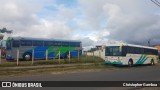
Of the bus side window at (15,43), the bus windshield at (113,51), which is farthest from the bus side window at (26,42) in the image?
the bus windshield at (113,51)

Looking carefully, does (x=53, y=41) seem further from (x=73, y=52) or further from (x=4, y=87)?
(x=4, y=87)

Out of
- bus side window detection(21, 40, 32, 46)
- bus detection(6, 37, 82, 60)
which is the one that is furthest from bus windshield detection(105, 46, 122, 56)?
bus side window detection(21, 40, 32, 46)

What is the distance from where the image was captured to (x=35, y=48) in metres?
39.0

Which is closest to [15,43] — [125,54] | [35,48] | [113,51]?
[35,48]

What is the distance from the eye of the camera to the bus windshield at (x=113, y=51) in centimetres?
3592

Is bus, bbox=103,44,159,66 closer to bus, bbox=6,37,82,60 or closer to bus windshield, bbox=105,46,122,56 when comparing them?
bus windshield, bbox=105,46,122,56

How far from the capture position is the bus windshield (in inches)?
1414

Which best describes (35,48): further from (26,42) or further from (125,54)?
(125,54)

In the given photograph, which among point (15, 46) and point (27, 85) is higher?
point (15, 46)

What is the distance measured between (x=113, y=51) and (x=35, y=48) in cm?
1012

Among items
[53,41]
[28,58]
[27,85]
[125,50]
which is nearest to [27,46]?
[28,58]

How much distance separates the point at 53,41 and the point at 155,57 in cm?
1580

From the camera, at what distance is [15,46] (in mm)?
36969

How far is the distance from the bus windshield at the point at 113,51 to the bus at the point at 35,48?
256 inches
